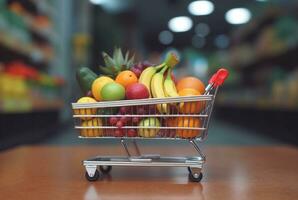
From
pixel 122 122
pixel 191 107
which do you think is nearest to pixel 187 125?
pixel 191 107

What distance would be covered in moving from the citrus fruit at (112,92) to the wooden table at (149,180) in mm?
187

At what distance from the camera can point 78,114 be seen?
105cm

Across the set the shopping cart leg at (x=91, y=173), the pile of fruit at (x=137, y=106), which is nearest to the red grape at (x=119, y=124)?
the pile of fruit at (x=137, y=106)

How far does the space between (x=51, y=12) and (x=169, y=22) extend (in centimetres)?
1325

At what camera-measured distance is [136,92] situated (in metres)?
1.03

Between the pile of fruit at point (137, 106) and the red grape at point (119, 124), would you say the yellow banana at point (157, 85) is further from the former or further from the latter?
the red grape at point (119, 124)

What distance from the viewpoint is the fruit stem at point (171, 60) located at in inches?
41.8

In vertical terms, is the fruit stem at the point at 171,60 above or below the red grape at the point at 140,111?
above

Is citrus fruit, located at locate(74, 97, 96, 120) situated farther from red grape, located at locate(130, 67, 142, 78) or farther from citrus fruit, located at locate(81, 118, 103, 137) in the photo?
red grape, located at locate(130, 67, 142, 78)

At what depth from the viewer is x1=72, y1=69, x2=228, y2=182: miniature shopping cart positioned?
101 cm

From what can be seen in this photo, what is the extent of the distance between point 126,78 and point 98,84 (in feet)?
0.22

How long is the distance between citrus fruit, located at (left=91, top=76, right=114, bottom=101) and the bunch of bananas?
84mm

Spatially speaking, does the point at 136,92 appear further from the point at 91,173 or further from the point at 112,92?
the point at 91,173

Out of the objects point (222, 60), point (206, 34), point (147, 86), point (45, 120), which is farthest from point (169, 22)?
point (147, 86)
